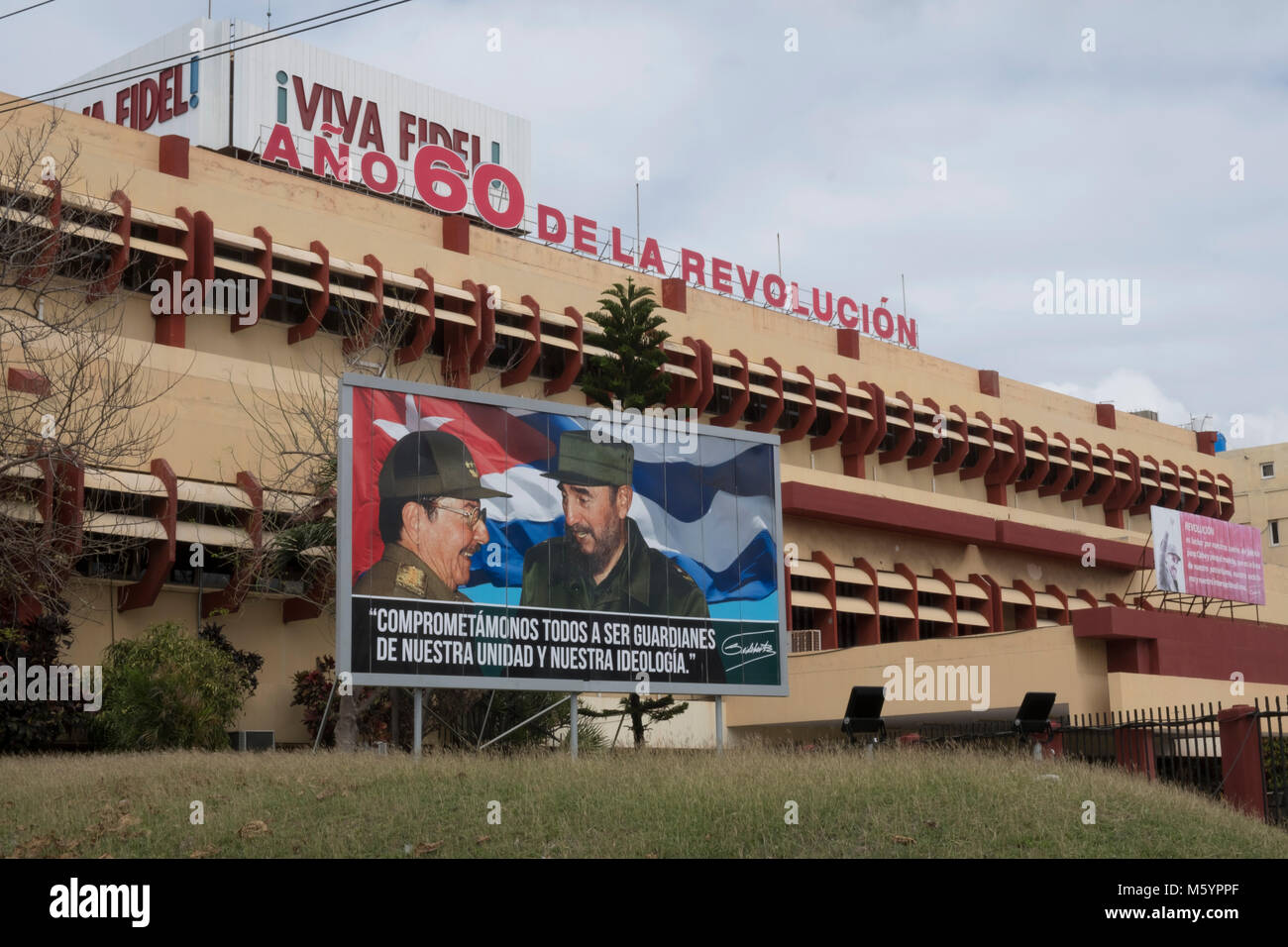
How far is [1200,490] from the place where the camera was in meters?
61.3

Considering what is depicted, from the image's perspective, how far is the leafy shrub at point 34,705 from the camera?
23.2 m

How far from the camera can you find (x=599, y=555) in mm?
18906

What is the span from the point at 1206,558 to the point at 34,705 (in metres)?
28.2

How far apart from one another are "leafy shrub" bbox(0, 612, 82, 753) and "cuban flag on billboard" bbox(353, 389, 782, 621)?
9354mm

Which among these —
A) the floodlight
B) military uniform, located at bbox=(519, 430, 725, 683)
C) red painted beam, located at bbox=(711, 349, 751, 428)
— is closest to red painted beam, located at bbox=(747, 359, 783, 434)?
red painted beam, located at bbox=(711, 349, 751, 428)

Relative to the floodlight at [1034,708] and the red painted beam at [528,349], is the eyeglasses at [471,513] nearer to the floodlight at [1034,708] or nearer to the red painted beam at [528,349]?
the floodlight at [1034,708]

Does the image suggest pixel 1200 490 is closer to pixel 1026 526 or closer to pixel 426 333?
pixel 1026 526

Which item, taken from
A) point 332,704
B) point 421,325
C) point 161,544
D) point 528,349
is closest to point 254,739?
point 332,704

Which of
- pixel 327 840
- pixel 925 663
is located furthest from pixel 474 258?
pixel 327 840

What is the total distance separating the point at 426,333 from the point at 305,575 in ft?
29.2

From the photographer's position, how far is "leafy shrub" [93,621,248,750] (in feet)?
75.8

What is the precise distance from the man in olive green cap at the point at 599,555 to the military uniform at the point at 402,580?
1158 mm

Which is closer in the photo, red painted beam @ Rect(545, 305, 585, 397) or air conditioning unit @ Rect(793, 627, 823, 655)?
red painted beam @ Rect(545, 305, 585, 397)

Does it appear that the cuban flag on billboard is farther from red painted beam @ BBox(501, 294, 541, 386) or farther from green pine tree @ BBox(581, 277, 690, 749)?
red painted beam @ BBox(501, 294, 541, 386)
